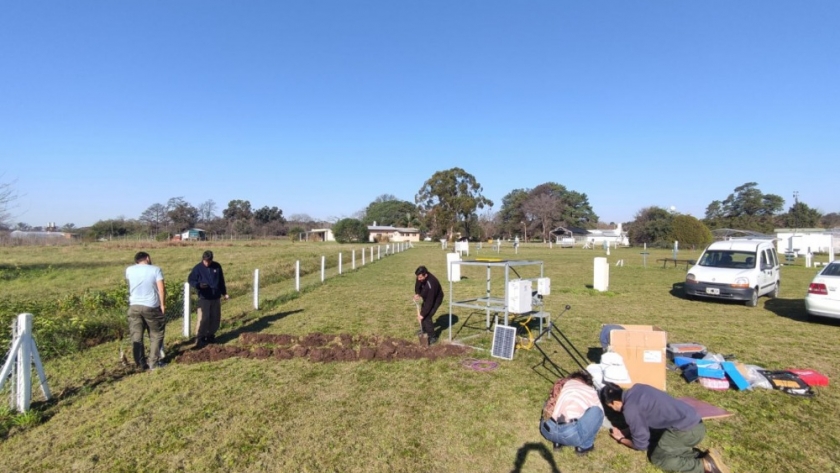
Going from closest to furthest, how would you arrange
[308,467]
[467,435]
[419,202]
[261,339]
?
[308,467] < [467,435] < [261,339] < [419,202]

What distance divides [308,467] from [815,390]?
20.1ft

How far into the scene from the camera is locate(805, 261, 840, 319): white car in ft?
29.9

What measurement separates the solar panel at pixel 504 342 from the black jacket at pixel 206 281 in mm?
4833

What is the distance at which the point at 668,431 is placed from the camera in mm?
3863

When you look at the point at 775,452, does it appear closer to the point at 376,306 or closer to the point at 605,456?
the point at 605,456

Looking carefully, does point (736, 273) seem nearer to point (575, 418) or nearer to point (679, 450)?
point (679, 450)

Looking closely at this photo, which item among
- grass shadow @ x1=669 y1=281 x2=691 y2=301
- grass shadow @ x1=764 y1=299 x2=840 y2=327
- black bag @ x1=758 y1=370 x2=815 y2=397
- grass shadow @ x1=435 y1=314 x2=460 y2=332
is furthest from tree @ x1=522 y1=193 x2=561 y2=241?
black bag @ x1=758 y1=370 x2=815 y2=397

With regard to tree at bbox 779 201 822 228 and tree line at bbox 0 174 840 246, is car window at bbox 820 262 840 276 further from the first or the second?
tree at bbox 779 201 822 228

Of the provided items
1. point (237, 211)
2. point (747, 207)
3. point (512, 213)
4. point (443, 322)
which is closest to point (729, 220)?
point (747, 207)

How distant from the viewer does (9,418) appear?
4.73m

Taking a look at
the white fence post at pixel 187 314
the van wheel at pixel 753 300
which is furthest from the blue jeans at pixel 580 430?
the van wheel at pixel 753 300

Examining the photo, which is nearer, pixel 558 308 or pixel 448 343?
pixel 448 343

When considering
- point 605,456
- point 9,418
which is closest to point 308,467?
point 605,456

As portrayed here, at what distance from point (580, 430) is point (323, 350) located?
4.54 metres
